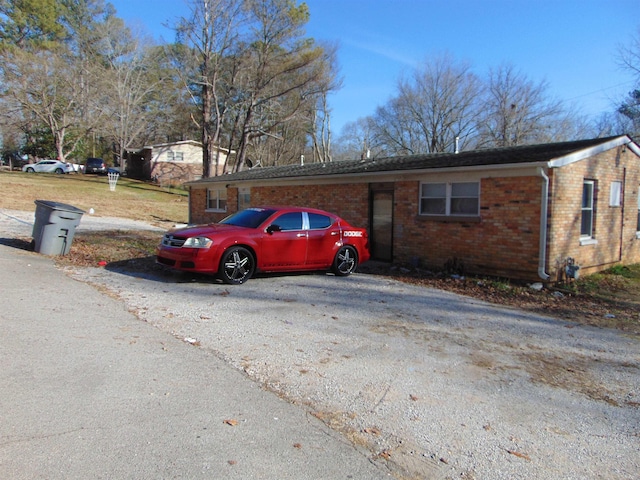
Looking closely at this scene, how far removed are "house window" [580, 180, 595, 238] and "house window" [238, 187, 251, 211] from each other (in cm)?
1207

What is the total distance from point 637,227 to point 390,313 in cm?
1063

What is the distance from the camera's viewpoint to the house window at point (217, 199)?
849 inches

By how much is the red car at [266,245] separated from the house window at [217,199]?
452 inches

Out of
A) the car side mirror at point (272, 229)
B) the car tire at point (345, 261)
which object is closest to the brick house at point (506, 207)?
the car tire at point (345, 261)

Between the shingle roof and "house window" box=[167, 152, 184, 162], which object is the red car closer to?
the shingle roof

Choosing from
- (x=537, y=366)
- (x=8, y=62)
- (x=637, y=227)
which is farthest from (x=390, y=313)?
(x=8, y=62)

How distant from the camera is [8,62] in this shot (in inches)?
1535

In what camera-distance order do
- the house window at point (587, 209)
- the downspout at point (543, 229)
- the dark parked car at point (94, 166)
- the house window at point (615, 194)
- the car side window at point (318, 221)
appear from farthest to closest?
1. the dark parked car at point (94, 166)
2. the house window at point (615, 194)
3. the house window at point (587, 209)
4. the car side window at point (318, 221)
5. the downspout at point (543, 229)

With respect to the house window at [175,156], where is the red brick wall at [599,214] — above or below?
below

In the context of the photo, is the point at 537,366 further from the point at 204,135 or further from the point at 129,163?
the point at 129,163

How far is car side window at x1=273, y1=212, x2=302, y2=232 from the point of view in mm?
9736

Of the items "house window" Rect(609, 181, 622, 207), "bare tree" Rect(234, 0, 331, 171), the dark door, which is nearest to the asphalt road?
the dark door

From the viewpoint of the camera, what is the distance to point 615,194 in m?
12.7

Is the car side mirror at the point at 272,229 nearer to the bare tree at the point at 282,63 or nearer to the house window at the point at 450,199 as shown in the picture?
the house window at the point at 450,199
